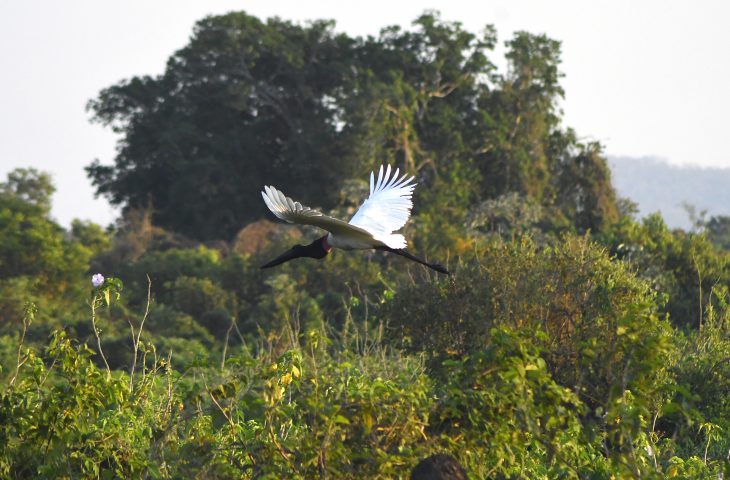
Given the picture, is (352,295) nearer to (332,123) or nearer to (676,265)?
(676,265)

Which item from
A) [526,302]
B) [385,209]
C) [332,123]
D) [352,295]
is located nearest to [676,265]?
[352,295]

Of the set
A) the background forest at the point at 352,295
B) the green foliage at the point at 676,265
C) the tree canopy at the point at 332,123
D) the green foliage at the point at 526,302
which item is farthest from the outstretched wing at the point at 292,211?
the tree canopy at the point at 332,123

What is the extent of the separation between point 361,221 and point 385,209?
38cm

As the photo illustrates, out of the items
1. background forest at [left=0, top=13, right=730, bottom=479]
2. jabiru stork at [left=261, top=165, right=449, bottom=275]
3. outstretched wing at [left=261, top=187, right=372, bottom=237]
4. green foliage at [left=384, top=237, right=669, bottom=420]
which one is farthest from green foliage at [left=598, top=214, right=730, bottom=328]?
outstretched wing at [left=261, top=187, right=372, bottom=237]

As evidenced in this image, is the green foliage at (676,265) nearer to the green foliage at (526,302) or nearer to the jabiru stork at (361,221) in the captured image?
the green foliage at (526,302)

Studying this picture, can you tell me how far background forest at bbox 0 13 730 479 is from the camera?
630 cm

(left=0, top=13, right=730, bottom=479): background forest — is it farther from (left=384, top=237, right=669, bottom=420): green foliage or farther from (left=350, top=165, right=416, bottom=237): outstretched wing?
(left=350, top=165, right=416, bottom=237): outstretched wing

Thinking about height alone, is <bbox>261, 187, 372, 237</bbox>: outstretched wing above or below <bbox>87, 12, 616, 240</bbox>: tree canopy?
below

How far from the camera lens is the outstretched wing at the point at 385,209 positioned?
31.2 feet

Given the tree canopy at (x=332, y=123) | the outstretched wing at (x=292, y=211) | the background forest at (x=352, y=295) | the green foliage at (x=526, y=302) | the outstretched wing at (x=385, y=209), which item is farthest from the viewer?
the tree canopy at (x=332, y=123)

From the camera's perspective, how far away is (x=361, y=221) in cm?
957

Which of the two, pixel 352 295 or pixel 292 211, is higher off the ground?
pixel 292 211

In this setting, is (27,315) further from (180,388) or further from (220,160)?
(220,160)

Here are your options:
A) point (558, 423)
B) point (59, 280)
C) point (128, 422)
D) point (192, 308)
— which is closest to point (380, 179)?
point (128, 422)
